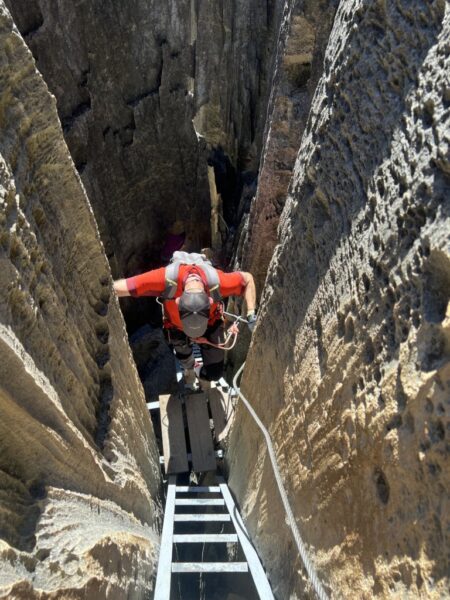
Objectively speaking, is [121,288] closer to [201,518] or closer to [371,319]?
[201,518]

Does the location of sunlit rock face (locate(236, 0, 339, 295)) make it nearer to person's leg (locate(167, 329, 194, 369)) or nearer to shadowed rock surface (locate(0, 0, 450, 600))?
shadowed rock surface (locate(0, 0, 450, 600))

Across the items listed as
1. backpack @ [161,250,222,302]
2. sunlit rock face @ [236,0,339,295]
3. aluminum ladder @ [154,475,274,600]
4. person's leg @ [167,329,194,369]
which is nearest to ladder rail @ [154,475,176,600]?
aluminum ladder @ [154,475,274,600]

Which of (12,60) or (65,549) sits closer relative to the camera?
(65,549)

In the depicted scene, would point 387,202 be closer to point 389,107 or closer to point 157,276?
point 389,107

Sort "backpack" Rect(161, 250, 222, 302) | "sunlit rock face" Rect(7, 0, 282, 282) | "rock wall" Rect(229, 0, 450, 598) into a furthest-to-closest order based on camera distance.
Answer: "sunlit rock face" Rect(7, 0, 282, 282)
"backpack" Rect(161, 250, 222, 302)
"rock wall" Rect(229, 0, 450, 598)

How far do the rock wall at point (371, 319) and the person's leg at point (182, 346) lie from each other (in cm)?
171

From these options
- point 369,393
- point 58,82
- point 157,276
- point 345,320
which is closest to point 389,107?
point 345,320

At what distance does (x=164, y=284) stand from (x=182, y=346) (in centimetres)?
67

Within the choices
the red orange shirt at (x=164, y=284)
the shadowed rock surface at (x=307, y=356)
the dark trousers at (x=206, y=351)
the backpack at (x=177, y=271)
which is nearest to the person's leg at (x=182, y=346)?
the dark trousers at (x=206, y=351)

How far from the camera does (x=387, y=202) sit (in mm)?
1548

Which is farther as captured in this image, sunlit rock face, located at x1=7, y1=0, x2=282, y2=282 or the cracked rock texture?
sunlit rock face, located at x1=7, y1=0, x2=282, y2=282

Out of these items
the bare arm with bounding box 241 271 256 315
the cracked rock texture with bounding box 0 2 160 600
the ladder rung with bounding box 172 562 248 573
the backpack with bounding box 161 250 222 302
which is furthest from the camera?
the bare arm with bounding box 241 271 256 315

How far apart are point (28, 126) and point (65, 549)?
1.59 metres

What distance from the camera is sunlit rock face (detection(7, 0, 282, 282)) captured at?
4934mm
